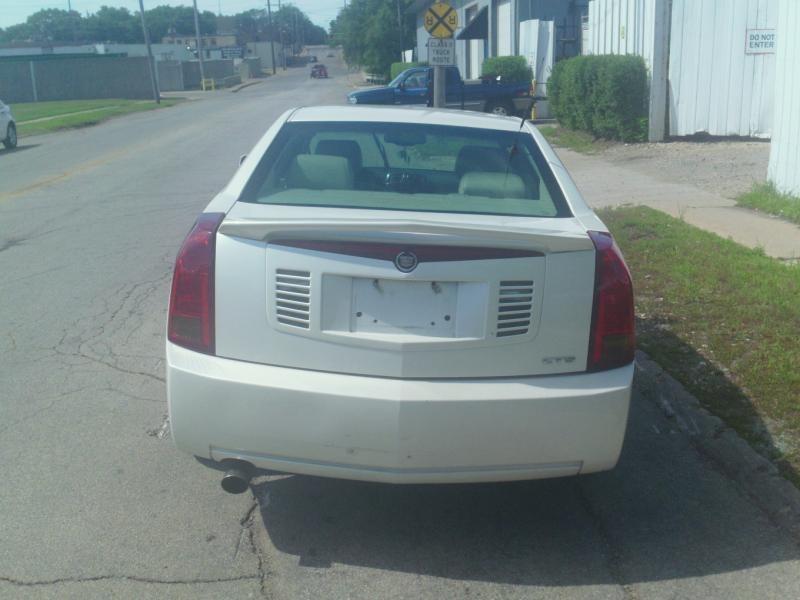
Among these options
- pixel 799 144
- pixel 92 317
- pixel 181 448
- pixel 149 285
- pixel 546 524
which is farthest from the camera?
pixel 799 144

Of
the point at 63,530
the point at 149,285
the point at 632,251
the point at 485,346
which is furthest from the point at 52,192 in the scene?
the point at 485,346

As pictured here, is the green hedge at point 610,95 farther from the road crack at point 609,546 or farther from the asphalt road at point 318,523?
the road crack at point 609,546

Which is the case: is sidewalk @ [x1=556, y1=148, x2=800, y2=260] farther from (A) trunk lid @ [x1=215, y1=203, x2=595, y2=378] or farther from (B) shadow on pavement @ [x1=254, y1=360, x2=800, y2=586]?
(A) trunk lid @ [x1=215, y1=203, x2=595, y2=378]

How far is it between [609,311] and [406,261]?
853 mm

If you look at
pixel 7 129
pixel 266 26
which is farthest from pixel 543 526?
pixel 266 26

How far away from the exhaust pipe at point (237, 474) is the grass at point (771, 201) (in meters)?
7.65

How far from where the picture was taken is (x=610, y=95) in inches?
707

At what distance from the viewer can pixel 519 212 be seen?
422cm

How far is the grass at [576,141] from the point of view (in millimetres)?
18703

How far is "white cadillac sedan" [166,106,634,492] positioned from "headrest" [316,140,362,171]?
45.9 inches

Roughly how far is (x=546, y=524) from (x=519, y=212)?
4.61ft

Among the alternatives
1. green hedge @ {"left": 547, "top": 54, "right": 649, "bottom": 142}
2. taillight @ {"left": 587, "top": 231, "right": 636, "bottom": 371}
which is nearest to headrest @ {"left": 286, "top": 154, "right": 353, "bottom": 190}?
taillight @ {"left": 587, "top": 231, "right": 636, "bottom": 371}

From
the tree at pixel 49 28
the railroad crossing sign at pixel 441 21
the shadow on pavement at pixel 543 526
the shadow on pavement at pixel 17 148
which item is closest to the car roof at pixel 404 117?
the shadow on pavement at pixel 543 526

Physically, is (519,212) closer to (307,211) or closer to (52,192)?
(307,211)
